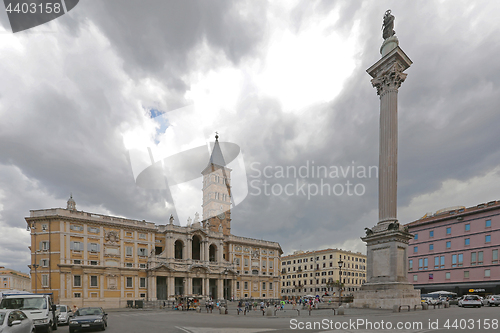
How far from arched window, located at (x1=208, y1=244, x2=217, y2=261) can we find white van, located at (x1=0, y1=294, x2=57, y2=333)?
5952cm

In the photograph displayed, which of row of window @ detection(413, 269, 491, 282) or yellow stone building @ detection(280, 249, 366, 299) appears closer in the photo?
row of window @ detection(413, 269, 491, 282)

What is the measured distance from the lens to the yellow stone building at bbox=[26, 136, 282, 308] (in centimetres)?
5166

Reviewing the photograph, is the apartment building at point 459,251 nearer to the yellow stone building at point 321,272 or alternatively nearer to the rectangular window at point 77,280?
the yellow stone building at point 321,272

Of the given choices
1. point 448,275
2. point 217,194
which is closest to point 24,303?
point 448,275

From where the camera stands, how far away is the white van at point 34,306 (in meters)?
14.8

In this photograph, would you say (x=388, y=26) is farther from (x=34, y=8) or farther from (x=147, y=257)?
(x=147, y=257)

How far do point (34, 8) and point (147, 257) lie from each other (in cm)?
5431

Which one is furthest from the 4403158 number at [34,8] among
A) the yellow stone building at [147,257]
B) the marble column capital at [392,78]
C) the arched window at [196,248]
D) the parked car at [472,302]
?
the arched window at [196,248]

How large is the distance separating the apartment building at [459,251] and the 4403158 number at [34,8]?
2555 inches

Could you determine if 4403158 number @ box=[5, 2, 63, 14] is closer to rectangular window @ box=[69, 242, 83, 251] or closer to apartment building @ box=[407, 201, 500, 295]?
rectangular window @ box=[69, 242, 83, 251]

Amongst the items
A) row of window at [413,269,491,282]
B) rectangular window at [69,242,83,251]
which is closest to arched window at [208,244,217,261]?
rectangular window at [69,242,83,251]

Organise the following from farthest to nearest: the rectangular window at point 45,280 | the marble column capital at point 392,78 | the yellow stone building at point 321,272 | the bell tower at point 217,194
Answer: the yellow stone building at point 321,272, the bell tower at point 217,194, the rectangular window at point 45,280, the marble column capital at point 392,78

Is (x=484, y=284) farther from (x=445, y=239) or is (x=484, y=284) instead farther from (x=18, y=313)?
(x=18, y=313)

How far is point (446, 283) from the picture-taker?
197 ft
